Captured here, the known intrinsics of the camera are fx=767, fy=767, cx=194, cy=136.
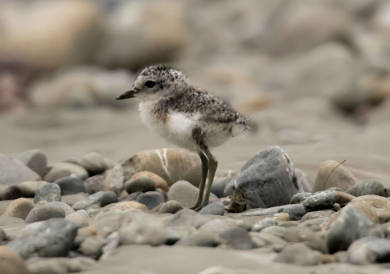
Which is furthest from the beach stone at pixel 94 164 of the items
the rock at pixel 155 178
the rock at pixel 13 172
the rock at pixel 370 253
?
the rock at pixel 370 253

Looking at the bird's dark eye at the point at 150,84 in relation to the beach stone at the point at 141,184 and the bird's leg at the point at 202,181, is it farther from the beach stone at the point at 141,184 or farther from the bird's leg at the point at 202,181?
the beach stone at the point at 141,184

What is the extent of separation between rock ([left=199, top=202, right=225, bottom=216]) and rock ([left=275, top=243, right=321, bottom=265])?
87 cm

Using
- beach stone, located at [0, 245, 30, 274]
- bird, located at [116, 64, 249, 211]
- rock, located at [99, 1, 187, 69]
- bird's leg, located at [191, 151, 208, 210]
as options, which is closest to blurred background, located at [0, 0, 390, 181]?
rock, located at [99, 1, 187, 69]

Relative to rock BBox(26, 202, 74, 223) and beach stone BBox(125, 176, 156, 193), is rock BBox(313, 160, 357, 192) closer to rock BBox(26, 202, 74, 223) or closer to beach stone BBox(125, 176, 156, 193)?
beach stone BBox(125, 176, 156, 193)

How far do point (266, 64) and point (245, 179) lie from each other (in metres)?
8.98

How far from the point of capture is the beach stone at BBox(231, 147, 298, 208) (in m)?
4.32

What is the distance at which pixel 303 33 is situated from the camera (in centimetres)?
1313

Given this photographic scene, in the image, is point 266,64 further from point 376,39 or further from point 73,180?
point 73,180

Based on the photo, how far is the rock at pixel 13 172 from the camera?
5148mm

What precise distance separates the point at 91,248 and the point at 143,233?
0.24 m

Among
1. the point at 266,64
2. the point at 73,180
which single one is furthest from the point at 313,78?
the point at 73,180

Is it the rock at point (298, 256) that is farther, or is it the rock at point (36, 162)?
the rock at point (36, 162)

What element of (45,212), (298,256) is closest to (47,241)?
(45,212)

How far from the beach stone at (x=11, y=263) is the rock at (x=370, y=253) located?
1.36 meters
